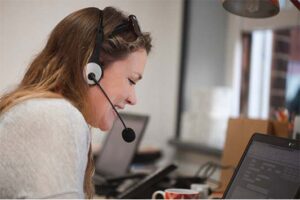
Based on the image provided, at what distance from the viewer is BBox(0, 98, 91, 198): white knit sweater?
2.79 feet

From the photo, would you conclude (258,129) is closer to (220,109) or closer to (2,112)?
(2,112)

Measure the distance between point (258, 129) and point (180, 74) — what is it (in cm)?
182

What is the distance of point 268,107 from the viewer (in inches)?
116

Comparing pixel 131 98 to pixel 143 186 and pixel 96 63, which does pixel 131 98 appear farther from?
pixel 143 186

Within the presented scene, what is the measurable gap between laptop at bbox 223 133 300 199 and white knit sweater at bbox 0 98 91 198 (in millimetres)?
398

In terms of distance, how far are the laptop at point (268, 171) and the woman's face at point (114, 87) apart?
1.09 ft

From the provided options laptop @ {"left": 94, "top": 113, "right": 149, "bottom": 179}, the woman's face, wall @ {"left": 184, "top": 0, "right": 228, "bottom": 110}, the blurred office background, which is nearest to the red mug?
the woman's face

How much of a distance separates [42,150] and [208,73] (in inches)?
100

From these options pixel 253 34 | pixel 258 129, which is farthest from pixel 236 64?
pixel 258 129

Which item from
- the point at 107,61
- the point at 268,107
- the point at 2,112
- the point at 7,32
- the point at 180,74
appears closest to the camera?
the point at 2,112

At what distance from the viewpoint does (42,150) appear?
2.81 ft

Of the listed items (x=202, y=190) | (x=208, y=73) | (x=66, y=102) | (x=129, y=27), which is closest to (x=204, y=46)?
(x=208, y=73)

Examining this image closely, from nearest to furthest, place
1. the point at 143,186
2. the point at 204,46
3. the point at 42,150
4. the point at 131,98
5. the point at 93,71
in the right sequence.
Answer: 1. the point at 42,150
2. the point at 93,71
3. the point at 131,98
4. the point at 143,186
5. the point at 204,46

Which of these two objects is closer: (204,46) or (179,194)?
(179,194)
